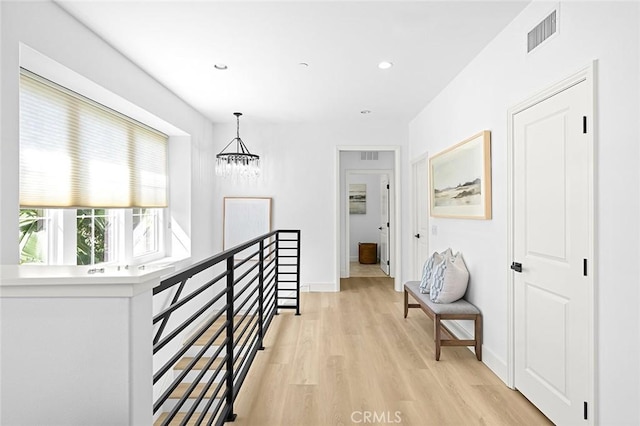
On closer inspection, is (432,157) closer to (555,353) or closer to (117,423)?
(555,353)

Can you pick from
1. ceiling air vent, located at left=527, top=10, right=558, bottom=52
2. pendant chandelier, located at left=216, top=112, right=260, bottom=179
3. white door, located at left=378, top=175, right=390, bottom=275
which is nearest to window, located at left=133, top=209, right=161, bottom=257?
pendant chandelier, located at left=216, top=112, right=260, bottom=179

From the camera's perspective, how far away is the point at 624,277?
61.3 inches

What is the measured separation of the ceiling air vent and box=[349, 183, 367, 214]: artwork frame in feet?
21.3

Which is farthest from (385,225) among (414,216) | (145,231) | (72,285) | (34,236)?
(72,285)

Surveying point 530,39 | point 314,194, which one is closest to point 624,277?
point 530,39

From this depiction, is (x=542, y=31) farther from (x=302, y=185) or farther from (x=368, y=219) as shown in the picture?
(x=368, y=219)

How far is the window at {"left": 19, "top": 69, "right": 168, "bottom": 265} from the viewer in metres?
2.43

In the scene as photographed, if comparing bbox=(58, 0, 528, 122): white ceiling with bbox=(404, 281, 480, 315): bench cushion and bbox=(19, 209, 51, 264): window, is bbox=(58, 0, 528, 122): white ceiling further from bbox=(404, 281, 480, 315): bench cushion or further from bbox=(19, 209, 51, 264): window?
bbox=(404, 281, 480, 315): bench cushion

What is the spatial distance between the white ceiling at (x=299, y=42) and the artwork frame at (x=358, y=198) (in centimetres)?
453

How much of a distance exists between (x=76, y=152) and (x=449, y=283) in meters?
3.30

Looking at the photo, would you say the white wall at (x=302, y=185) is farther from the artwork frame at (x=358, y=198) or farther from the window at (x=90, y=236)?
the artwork frame at (x=358, y=198)

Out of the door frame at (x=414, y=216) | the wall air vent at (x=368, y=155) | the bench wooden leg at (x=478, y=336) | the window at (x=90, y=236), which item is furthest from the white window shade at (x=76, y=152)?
the wall air vent at (x=368, y=155)

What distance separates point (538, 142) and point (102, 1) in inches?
112

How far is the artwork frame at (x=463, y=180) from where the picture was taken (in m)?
2.87
